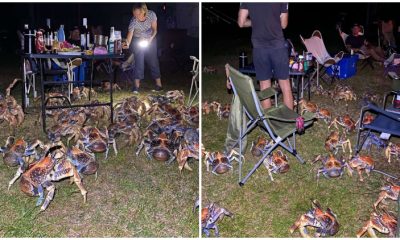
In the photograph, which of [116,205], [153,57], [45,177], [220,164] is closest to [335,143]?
[220,164]

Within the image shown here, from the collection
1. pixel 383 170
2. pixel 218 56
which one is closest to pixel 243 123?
pixel 383 170

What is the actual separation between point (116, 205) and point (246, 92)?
1510 mm

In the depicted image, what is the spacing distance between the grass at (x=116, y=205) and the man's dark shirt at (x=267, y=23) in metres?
1.62

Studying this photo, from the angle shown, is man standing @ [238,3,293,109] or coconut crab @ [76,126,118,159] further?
man standing @ [238,3,293,109]

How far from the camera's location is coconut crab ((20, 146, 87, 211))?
3.58 meters

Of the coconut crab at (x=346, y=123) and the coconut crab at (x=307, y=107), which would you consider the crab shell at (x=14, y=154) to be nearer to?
the coconut crab at (x=307, y=107)

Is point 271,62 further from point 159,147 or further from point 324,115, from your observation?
point 159,147

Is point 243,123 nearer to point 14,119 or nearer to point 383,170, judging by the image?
point 383,170

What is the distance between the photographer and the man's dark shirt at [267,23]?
4.84 metres

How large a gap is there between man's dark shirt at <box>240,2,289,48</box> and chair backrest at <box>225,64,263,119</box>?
3.14ft

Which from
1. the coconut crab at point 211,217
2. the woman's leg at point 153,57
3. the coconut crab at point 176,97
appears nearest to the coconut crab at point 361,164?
the coconut crab at point 211,217

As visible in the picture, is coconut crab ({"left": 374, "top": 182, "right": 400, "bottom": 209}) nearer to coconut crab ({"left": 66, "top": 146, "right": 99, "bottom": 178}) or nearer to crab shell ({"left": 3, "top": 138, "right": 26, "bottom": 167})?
coconut crab ({"left": 66, "top": 146, "right": 99, "bottom": 178})

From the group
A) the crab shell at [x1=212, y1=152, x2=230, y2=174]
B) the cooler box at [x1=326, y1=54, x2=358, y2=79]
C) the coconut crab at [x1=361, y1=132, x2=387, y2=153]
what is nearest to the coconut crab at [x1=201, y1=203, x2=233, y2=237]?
the crab shell at [x1=212, y1=152, x2=230, y2=174]

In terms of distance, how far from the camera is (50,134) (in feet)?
16.7
